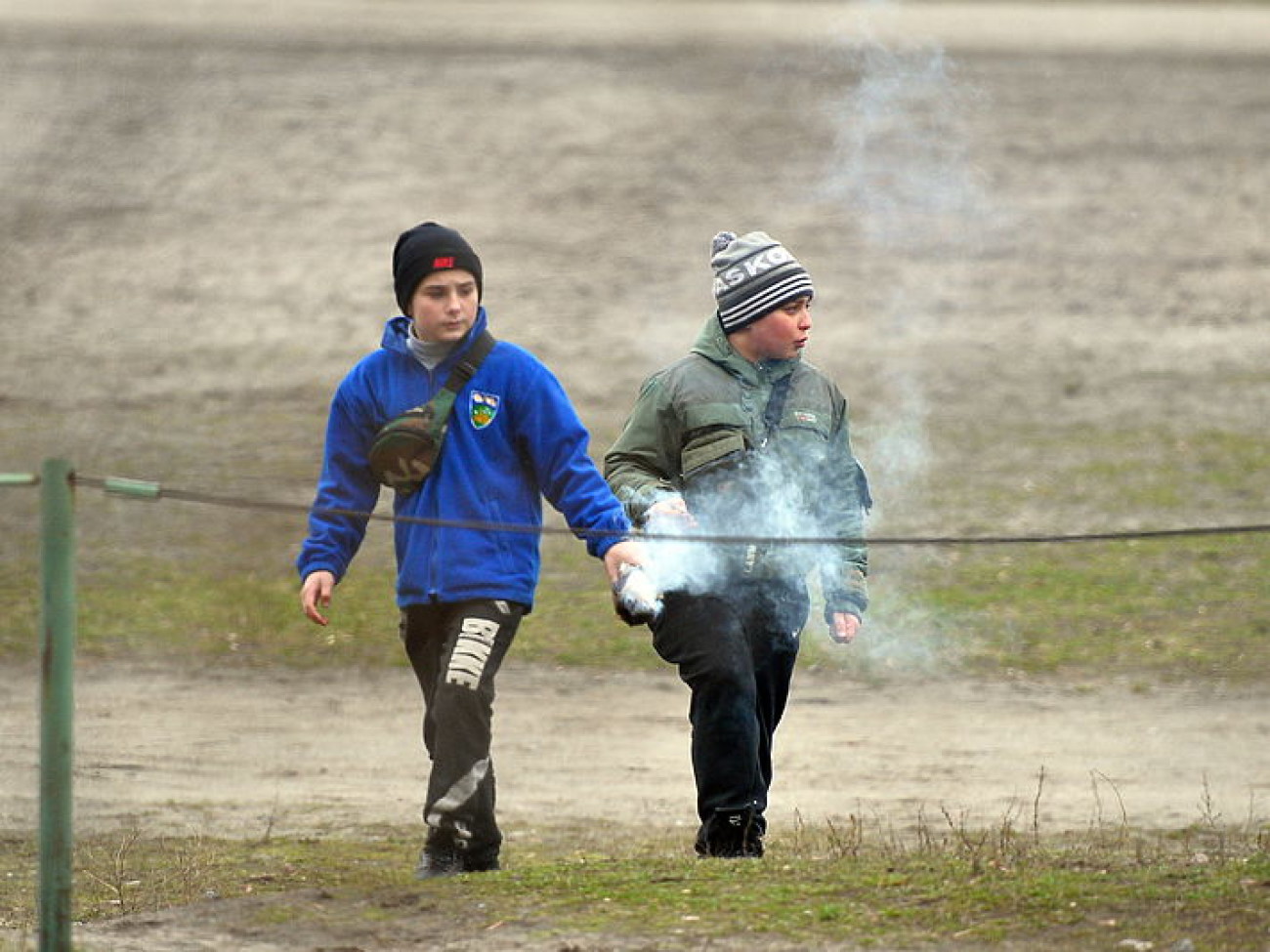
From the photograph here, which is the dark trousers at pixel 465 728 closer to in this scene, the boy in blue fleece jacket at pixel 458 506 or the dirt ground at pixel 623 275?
the boy in blue fleece jacket at pixel 458 506

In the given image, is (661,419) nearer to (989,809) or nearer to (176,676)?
(989,809)

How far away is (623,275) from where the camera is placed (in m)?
17.4

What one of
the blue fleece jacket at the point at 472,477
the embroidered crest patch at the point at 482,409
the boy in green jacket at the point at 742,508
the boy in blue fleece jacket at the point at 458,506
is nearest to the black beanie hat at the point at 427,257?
the boy in blue fleece jacket at the point at 458,506

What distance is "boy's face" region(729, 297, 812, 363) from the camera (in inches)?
227

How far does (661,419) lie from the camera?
18.8ft

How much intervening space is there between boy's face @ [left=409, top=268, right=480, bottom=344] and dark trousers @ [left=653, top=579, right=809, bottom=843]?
A: 2.93 ft

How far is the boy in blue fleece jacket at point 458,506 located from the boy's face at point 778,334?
549mm

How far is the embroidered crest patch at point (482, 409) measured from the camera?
5559 mm

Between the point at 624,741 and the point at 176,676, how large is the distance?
7.45ft

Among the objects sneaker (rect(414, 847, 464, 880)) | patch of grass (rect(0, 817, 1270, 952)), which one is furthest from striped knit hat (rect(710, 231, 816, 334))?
sneaker (rect(414, 847, 464, 880))

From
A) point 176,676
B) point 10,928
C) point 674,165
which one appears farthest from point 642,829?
point 674,165

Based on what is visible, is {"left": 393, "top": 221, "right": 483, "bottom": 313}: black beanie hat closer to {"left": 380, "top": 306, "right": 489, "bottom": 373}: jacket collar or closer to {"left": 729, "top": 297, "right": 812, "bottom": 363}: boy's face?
{"left": 380, "top": 306, "right": 489, "bottom": 373}: jacket collar

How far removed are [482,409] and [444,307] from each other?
0.93 feet

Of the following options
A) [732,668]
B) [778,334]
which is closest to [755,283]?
[778,334]
